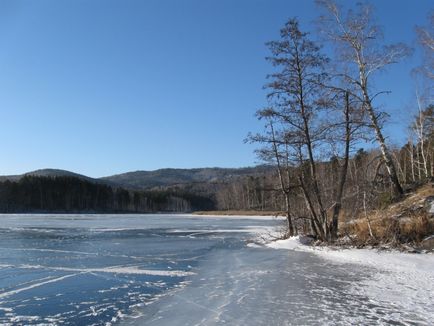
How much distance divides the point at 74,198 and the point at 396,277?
144m

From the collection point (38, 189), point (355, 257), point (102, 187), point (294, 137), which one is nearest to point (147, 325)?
point (355, 257)

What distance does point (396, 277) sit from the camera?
11469 mm

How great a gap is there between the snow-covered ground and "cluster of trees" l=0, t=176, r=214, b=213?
12788cm

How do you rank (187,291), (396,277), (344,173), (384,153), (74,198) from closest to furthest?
(187,291), (396,277), (344,173), (384,153), (74,198)

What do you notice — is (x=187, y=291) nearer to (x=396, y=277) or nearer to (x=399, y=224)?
(x=396, y=277)

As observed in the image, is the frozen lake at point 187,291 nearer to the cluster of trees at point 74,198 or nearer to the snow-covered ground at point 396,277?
the snow-covered ground at point 396,277

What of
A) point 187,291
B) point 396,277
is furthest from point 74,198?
point 396,277

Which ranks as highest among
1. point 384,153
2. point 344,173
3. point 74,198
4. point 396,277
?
point 74,198

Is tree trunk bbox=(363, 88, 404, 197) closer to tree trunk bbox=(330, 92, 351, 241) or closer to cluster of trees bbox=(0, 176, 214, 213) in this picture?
tree trunk bbox=(330, 92, 351, 241)

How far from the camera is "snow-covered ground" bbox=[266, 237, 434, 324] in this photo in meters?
8.71

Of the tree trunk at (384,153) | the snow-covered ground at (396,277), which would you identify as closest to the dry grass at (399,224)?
the snow-covered ground at (396,277)

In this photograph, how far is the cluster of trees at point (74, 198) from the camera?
134 meters

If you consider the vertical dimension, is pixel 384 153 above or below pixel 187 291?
above

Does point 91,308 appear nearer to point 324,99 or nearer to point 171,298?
point 171,298
